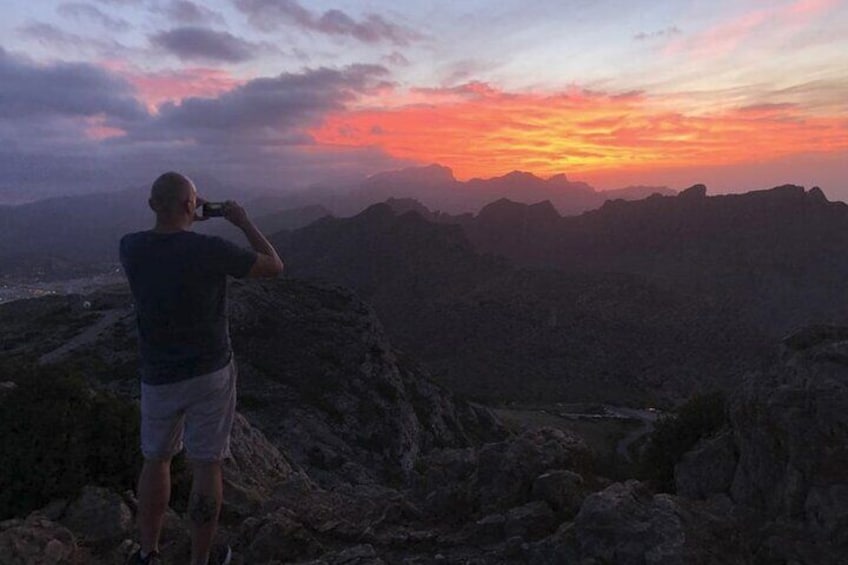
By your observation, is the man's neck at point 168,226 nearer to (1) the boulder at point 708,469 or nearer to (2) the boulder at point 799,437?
(2) the boulder at point 799,437

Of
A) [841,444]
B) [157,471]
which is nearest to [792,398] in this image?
[841,444]

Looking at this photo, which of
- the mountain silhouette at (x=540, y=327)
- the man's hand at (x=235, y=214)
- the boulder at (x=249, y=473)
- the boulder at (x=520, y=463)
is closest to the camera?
the man's hand at (x=235, y=214)

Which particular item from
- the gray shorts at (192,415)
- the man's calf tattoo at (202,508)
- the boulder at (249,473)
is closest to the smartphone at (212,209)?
the gray shorts at (192,415)

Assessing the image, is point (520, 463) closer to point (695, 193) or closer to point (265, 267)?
point (265, 267)

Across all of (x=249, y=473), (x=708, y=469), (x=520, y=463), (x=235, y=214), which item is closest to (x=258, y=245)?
(x=235, y=214)

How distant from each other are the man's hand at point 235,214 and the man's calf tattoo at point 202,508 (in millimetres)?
2643

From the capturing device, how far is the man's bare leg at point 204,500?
630cm

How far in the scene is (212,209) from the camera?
6.28 m

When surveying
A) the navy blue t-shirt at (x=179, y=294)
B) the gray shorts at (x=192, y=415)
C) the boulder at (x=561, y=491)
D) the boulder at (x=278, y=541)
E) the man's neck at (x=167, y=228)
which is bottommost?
the boulder at (x=278, y=541)

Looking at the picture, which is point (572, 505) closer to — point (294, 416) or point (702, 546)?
point (702, 546)

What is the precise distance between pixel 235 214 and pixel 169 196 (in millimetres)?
707

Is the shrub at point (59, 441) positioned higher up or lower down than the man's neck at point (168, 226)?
lower down

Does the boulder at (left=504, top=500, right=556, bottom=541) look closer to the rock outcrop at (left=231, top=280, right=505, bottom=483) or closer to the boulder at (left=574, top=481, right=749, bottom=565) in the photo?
the boulder at (left=574, top=481, right=749, bottom=565)

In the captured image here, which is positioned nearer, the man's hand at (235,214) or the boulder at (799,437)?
the man's hand at (235,214)
